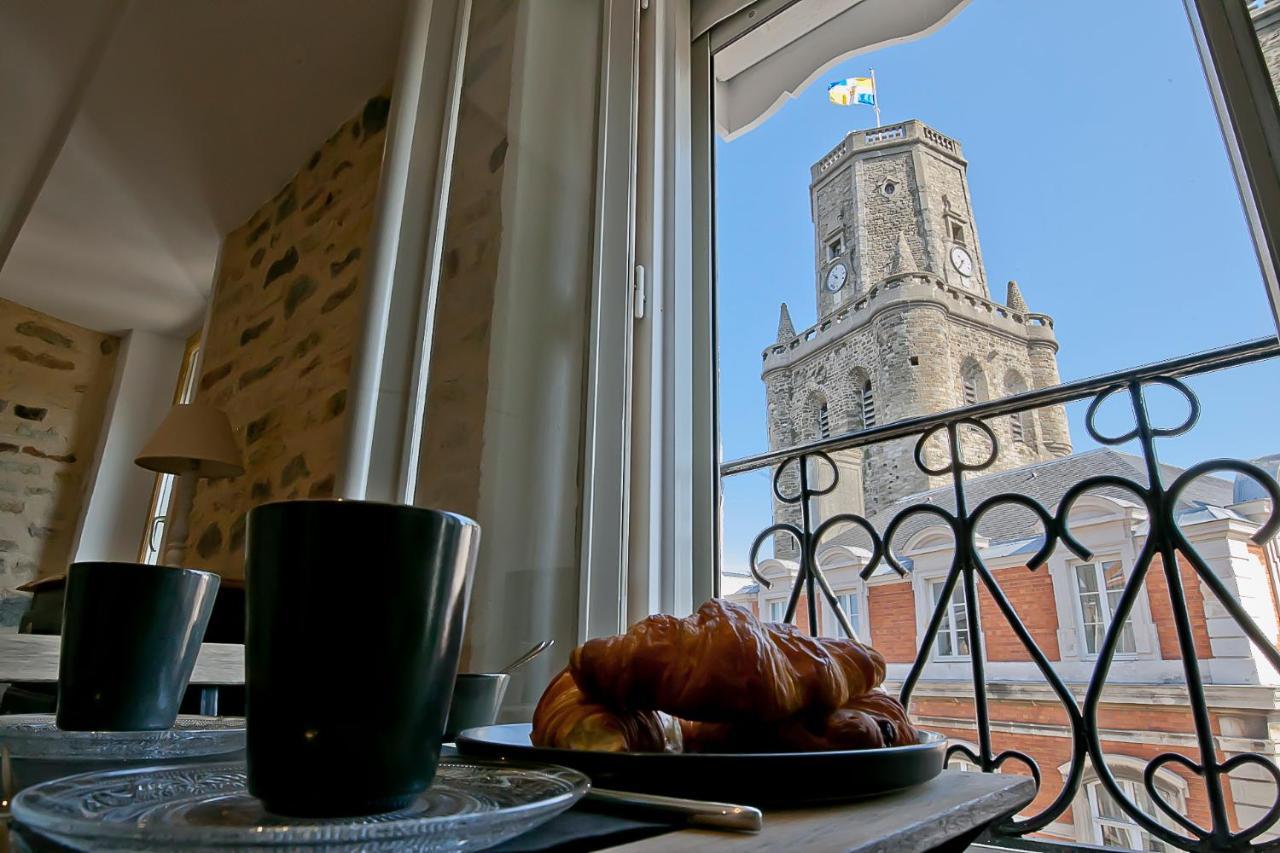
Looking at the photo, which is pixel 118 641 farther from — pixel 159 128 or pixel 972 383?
pixel 159 128

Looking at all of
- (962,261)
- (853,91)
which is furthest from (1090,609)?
(853,91)

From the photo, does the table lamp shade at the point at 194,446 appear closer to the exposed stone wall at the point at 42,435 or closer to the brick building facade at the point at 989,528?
the exposed stone wall at the point at 42,435

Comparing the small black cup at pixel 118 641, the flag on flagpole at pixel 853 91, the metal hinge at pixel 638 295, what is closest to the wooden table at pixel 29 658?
the small black cup at pixel 118 641

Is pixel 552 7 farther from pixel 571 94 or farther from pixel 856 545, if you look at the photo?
pixel 856 545

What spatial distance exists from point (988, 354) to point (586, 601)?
1.31m

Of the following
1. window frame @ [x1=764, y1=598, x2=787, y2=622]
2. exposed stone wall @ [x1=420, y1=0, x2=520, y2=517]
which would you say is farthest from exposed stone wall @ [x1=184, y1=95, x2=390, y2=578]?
window frame @ [x1=764, y1=598, x2=787, y2=622]

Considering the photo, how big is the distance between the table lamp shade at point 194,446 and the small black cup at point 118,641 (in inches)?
71.9

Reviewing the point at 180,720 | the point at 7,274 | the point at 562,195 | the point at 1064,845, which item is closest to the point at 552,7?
the point at 562,195

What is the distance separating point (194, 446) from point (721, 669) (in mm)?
2181

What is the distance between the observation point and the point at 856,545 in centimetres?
136

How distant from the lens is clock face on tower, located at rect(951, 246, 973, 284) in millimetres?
1885

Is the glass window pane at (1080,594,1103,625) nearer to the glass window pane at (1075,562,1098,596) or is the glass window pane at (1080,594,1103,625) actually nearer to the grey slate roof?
the glass window pane at (1075,562,1098,596)

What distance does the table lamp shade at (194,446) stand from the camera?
2061 mm

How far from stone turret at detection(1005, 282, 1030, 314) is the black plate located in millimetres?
1616
